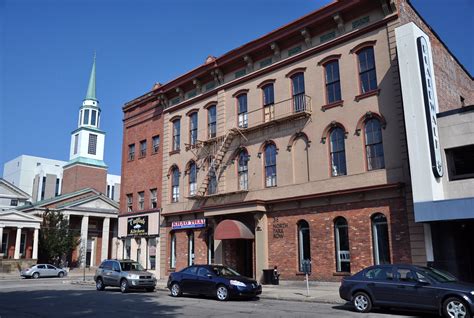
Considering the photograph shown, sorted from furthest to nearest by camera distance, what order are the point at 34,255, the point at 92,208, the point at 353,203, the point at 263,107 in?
1. the point at 92,208
2. the point at 34,255
3. the point at 263,107
4. the point at 353,203

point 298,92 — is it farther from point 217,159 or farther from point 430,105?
point 430,105

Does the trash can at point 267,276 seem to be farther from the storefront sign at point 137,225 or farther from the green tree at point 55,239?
the green tree at point 55,239

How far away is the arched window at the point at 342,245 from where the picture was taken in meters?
19.8

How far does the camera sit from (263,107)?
25.0 m

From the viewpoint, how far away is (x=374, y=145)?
1981 cm

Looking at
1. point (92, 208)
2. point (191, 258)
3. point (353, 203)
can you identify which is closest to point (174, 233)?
point (191, 258)

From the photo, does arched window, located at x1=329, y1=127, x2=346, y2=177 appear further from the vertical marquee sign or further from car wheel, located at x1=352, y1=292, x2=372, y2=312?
car wheel, located at x1=352, y1=292, x2=372, y2=312

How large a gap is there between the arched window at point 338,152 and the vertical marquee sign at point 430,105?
437 cm

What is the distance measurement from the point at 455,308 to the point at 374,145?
9.52 m

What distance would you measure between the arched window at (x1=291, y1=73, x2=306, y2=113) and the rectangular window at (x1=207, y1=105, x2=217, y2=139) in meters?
6.30

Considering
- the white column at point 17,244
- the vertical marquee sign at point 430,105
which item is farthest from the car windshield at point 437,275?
the white column at point 17,244

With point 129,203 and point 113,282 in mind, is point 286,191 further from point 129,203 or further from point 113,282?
point 129,203

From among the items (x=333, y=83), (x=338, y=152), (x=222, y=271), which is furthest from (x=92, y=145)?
(x=222, y=271)

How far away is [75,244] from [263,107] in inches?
1465
